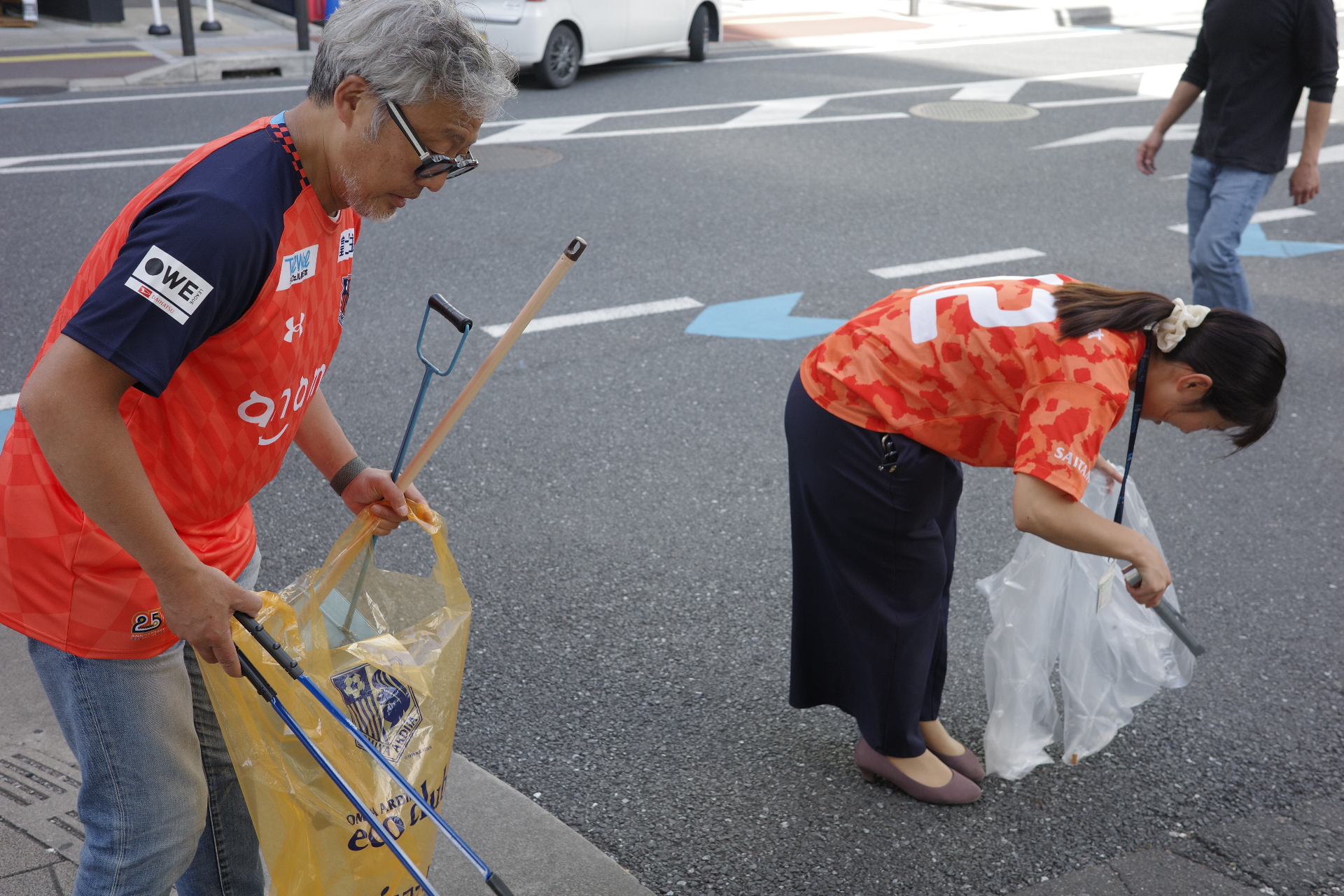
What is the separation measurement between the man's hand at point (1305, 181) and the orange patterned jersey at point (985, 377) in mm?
3569

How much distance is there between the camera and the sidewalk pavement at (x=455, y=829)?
2.44m

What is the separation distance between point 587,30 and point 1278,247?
745cm

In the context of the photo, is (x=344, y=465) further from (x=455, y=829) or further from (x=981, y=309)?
(x=981, y=309)

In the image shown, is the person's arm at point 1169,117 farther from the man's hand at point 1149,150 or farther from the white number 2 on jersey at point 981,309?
the white number 2 on jersey at point 981,309

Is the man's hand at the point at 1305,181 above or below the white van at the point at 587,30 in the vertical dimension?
below

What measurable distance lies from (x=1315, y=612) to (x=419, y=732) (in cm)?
296

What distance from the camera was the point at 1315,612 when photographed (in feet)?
11.8

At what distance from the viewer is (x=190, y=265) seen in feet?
4.71

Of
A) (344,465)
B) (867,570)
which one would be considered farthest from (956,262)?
(344,465)

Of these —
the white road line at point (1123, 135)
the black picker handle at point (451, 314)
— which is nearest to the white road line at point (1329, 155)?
the white road line at point (1123, 135)

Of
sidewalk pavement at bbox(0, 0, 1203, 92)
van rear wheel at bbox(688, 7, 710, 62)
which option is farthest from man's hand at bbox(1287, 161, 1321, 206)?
sidewalk pavement at bbox(0, 0, 1203, 92)

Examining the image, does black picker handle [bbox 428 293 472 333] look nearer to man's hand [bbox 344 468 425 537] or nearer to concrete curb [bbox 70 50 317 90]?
man's hand [bbox 344 468 425 537]

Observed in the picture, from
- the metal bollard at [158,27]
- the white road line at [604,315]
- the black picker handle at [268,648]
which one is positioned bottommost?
the white road line at [604,315]

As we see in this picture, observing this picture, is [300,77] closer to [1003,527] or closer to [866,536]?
[1003,527]
